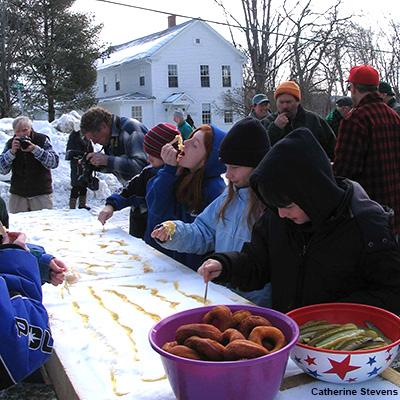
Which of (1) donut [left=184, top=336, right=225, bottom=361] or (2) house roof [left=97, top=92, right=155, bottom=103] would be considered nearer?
(1) donut [left=184, top=336, right=225, bottom=361]

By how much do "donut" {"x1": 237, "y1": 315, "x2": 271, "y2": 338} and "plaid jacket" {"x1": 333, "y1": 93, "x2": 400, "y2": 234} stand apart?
2472 millimetres

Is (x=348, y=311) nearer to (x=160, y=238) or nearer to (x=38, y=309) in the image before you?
(x=38, y=309)

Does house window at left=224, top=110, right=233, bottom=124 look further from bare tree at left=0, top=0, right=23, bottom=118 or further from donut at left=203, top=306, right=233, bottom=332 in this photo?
donut at left=203, top=306, right=233, bottom=332

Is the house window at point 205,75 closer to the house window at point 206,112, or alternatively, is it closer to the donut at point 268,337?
the house window at point 206,112

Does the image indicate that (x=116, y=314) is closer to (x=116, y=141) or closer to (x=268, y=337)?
(x=268, y=337)

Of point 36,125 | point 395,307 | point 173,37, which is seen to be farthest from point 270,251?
point 173,37

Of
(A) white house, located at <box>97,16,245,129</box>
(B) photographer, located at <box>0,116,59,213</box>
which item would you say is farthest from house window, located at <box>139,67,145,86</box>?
(B) photographer, located at <box>0,116,59,213</box>

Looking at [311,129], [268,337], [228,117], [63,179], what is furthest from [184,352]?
[228,117]

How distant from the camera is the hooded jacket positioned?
65.4 inches

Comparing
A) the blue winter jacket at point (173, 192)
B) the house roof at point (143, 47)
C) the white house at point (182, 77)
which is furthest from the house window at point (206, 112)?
the blue winter jacket at point (173, 192)

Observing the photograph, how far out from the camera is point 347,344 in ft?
4.31

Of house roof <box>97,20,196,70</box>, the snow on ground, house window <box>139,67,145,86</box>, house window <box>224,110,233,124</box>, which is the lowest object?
the snow on ground

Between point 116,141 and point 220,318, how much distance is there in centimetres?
357

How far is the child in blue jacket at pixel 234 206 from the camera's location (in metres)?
2.46
